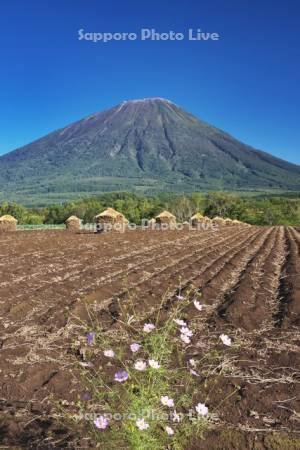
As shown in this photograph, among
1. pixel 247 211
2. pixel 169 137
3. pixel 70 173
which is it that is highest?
pixel 169 137

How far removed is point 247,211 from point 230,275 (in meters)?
63.4

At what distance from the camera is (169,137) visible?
19900 centimetres

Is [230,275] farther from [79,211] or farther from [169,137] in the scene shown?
[169,137]

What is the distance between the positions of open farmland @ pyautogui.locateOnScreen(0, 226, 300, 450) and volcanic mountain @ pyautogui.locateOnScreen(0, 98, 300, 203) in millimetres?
154009

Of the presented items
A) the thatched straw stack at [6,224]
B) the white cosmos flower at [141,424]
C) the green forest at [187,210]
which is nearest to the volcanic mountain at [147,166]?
the green forest at [187,210]

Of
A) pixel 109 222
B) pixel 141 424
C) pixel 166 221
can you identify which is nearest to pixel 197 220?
pixel 166 221

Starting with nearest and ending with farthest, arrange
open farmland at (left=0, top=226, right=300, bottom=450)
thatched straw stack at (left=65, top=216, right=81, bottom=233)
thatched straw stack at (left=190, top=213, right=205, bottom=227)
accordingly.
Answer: open farmland at (left=0, top=226, right=300, bottom=450)
thatched straw stack at (left=65, top=216, right=81, bottom=233)
thatched straw stack at (left=190, top=213, right=205, bottom=227)

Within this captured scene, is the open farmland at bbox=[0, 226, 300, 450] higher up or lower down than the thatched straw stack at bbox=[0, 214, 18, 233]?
higher up

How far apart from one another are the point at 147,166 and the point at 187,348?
192117 mm

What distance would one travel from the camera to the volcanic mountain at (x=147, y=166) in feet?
558

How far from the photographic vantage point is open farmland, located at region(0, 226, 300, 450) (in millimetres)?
3076

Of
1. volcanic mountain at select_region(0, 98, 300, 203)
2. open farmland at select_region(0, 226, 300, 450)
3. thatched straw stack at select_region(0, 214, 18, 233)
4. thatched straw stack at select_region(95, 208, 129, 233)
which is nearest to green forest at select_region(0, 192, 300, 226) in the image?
thatched straw stack at select_region(0, 214, 18, 233)

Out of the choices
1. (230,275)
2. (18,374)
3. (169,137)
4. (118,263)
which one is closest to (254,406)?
(18,374)

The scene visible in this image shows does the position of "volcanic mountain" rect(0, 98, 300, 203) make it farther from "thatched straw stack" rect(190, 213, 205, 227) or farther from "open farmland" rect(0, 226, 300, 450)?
"open farmland" rect(0, 226, 300, 450)
